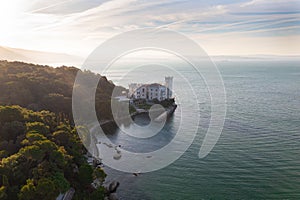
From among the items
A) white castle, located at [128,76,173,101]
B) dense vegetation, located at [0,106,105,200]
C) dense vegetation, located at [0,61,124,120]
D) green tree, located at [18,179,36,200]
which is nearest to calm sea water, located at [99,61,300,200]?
dense vegetation, located at [0,106,105,200]

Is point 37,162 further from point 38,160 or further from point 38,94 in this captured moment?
point 38,94

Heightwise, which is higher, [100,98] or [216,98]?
[216,98]

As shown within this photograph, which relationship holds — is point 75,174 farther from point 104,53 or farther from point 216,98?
point 216,98

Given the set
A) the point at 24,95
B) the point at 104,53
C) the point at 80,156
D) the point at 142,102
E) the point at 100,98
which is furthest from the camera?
the point at 142,102

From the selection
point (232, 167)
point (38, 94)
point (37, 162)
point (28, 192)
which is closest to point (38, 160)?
point (37, 162)

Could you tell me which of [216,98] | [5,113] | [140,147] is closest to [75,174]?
[5,113]

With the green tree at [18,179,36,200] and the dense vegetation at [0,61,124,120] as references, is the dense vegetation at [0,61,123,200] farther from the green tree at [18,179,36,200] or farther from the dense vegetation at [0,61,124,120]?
the dense vegetation at [0,61,124,120]

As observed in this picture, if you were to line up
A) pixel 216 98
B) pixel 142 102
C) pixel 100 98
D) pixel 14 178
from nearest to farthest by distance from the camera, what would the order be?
pixel 14 178 → pixel 100 98 → pixel 142 102 → pixel 216 98

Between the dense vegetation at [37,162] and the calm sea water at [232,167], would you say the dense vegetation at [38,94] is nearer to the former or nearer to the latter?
the calm sea water at [232,167]
